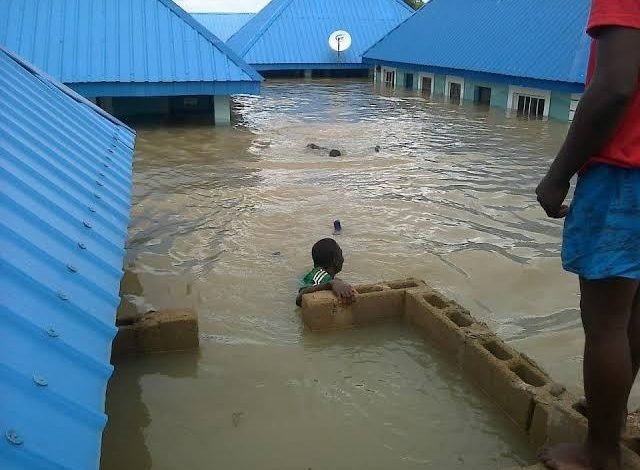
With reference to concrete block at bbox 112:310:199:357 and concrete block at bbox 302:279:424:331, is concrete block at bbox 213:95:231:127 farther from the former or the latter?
concrete block at bbox 112:310:199:357

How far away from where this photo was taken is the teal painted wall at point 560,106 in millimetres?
15016

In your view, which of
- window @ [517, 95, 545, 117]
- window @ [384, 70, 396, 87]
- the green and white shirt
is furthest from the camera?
window @ [384, 70, 396, 87]

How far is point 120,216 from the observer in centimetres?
362

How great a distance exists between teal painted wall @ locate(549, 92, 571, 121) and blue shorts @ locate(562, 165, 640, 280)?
1415cm

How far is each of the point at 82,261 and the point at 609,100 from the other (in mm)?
2179

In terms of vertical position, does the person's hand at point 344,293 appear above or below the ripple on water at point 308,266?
above

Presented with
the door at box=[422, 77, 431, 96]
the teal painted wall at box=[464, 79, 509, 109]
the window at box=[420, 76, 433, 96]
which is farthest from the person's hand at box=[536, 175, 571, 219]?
the door at box=[422, 77, 431, 96]

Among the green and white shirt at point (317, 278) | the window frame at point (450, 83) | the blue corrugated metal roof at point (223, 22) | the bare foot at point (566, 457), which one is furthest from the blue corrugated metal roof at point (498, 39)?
the blue corrugated metal roof at point (223, 22)

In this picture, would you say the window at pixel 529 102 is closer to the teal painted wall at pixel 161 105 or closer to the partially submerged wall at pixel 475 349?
the teal painted wall at pixel 161 105

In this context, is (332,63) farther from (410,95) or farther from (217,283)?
(217,283)

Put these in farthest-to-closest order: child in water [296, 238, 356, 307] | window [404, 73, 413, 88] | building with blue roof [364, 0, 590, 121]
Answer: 1. window [404, 73, 413, 88]
2. building with blue roof [364, 0, 590, 121]
3. child in water [296, 238, 356, 307]

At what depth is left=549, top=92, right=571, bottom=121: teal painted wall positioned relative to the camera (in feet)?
49.3

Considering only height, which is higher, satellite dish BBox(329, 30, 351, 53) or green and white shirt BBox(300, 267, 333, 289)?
satellite dish BBox(329, 30, 351, 53)

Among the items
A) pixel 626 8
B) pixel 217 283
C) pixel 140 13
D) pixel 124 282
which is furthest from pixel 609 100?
pixel 140 13
